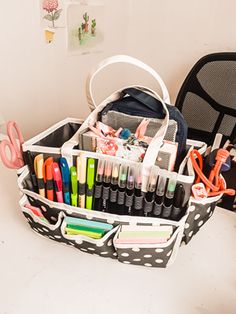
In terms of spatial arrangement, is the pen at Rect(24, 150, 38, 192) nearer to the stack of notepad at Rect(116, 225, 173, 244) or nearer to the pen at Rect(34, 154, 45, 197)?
the pen at Rect(34, 154, 45, 197)

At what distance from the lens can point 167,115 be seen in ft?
1.90

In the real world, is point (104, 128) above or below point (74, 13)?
below

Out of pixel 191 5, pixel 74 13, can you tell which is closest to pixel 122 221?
pixel 74 13

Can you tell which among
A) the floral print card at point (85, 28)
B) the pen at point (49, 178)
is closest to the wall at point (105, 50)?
the floral print card at point (85, 28)

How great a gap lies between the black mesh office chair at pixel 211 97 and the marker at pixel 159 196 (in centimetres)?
85

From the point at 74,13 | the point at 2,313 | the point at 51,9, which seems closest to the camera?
the point at 2,313

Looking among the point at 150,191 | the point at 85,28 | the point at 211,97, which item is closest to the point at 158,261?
the point at 150,191

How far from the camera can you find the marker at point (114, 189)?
548 millimetres

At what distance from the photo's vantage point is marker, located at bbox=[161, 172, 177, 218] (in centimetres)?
51

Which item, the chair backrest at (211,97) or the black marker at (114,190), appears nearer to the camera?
the black marker at (114,190)

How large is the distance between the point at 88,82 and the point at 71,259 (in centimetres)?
38

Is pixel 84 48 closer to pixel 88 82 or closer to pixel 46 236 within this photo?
pixel 88 82

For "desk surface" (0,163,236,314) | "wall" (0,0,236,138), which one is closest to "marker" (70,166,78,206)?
"desk surface" (0,163,236,314)

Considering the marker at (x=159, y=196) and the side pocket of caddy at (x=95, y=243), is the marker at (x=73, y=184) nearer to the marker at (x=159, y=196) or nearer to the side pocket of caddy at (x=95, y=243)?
the side pocket of caddy at (x=95, y=243)
